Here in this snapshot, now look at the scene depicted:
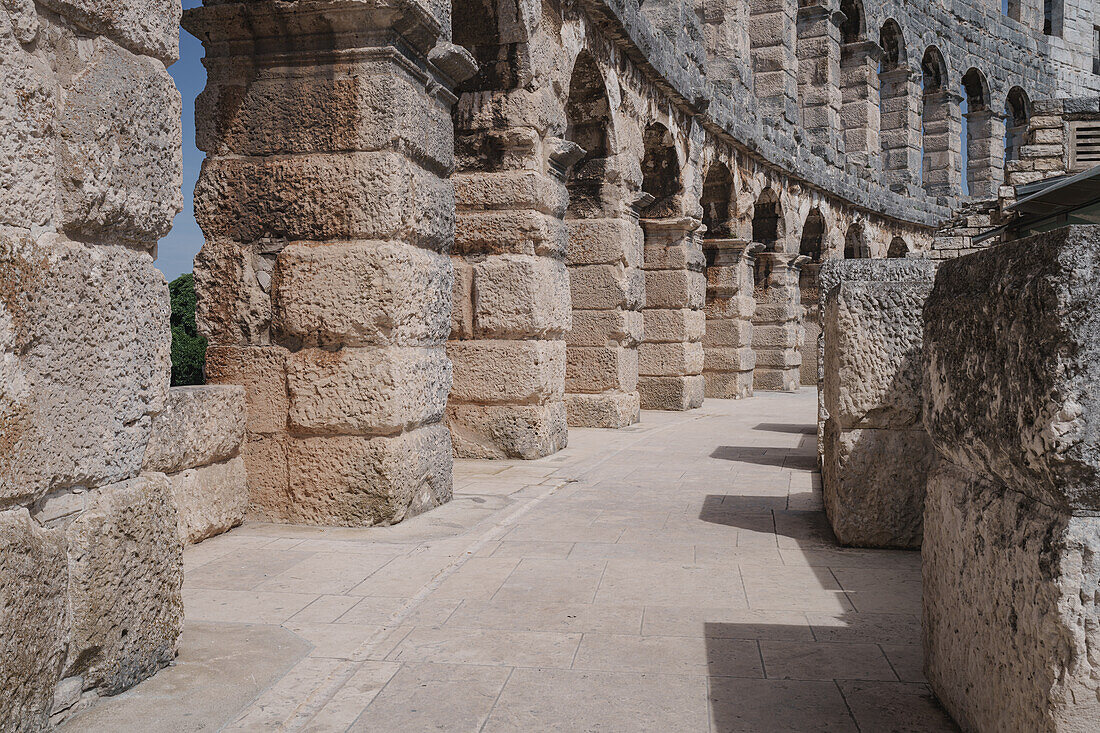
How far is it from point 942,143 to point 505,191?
64.5 ft

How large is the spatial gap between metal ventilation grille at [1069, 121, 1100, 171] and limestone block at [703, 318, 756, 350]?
5188 mm

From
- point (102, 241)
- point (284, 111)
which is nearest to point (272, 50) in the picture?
point (284, 111)

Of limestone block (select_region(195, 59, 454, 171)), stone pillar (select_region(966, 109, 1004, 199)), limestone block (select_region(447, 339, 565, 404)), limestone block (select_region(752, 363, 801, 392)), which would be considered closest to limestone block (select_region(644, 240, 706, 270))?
limestone block (select_region(752, 363, 801, 392))

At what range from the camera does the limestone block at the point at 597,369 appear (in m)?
9.59

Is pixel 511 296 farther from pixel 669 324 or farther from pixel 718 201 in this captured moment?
pixel 718 201

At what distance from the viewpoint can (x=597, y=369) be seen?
9648mm

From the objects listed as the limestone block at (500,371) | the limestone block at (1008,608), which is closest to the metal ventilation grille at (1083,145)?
the limestone block at (500,371)

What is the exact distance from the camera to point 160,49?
280 cm

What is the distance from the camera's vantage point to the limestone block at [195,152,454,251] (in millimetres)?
4762

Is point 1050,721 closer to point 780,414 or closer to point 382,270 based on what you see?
point 382,270

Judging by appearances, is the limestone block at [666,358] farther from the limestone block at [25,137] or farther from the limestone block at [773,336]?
the limestone block at [25,137]

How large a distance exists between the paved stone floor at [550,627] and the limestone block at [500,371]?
181cm

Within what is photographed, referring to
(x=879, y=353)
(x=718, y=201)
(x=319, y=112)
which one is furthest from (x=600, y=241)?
(x=879, y=353)

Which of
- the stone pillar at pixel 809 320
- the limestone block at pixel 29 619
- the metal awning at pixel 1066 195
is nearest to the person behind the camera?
the limestone block at pixel 29 619
